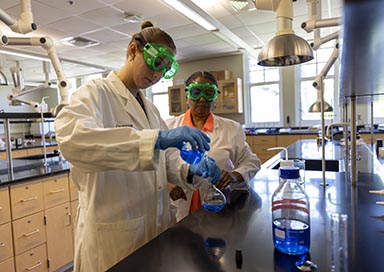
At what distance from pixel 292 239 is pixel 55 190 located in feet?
7.21

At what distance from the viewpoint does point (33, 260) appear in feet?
7.09

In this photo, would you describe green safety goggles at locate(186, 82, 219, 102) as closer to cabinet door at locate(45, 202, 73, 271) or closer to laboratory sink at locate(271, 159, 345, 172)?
laboratory sink at locate(271, 159, 345, 172)

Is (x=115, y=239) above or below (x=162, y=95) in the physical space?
below

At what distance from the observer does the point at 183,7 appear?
3525mm

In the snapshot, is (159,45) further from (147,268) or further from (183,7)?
(183,7)

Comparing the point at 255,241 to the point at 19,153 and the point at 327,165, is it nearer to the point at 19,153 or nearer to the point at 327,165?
the point at 327,165

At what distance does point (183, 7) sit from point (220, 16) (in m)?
0.86

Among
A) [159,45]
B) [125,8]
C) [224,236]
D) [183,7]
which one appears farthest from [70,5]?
[224,236]

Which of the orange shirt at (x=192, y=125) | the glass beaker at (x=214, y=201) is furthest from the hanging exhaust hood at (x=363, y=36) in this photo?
the orange shirt at (x=192, y=125)

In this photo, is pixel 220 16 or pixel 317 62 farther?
pixel 317 62

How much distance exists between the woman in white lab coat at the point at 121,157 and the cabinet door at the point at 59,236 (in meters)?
1.43

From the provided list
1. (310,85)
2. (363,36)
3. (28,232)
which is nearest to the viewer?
(363,36)

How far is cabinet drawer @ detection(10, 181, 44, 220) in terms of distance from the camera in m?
2.05

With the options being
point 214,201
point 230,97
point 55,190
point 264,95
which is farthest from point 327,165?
point 264,95
